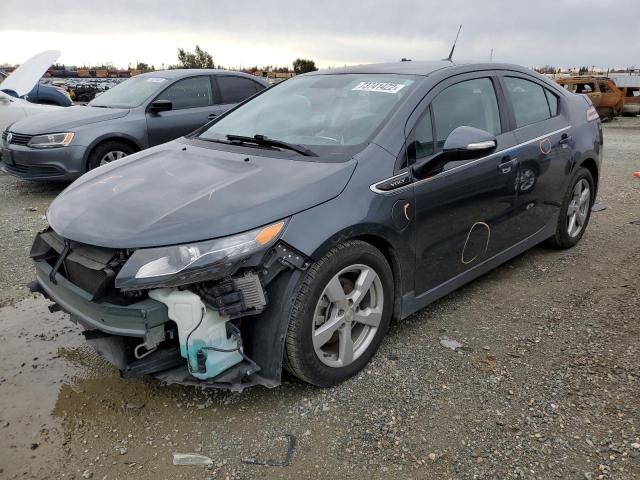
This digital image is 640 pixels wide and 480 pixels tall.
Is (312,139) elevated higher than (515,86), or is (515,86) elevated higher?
(515,86)

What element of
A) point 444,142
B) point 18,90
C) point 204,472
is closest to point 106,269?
point 204,472

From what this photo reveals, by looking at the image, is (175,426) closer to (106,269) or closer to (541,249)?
(106,269)

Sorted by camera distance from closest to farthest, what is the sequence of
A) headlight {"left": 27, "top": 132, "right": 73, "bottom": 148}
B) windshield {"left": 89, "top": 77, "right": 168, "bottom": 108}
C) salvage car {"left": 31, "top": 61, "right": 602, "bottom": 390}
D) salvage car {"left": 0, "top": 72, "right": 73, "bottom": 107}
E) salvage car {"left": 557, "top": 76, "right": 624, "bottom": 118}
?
salvage car {"left": 31, "top": 61, "right": 602, "bottom": 390}, headlight {"left": 27, "top": 132, "right": 73, "bottom": 148}, windshield {"left": 89, "top": 77, "right": 168, "bottom": 108}, salvage car {"left": 0, "top": 72, "right": 73, "bottom": 107}, salvage car {"left": 557, "top": 76, "right": 624, "bottom": 118}

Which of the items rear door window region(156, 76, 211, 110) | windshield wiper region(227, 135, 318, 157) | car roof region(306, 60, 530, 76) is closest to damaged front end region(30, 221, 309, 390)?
windshield wiper region(227, 135, 318, 157)

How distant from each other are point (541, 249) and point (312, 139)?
2819mm

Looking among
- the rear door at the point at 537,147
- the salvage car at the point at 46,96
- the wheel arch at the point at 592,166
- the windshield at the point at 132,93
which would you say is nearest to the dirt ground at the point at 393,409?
the rear door at the point at 537,147

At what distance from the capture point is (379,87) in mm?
3318

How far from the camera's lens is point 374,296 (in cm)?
290

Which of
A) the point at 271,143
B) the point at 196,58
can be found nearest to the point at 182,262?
the point at 271,143

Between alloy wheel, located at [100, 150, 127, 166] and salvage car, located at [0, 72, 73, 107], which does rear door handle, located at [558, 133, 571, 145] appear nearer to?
alloy wheel, located at [100, 150, 127, 166]

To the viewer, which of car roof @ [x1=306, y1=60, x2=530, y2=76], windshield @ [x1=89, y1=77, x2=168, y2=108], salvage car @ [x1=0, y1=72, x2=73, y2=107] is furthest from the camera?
salvage car @ [x1=0, y1=72, x2=73, y2=107]

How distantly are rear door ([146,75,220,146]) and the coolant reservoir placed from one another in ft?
18.0

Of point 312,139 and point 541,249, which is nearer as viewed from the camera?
point 312,139

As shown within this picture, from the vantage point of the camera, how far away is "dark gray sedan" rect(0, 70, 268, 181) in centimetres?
668
